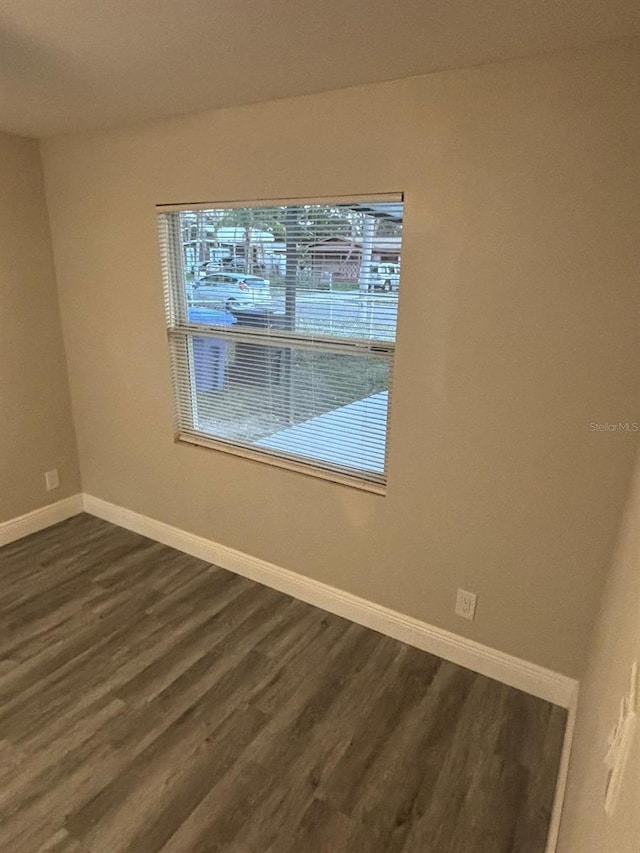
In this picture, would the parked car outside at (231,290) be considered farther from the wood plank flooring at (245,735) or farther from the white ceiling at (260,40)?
the wood plank flooring at (245,735)

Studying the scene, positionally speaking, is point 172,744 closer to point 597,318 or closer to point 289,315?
point 289,315

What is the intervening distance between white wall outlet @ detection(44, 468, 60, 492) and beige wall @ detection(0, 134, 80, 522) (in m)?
0.03

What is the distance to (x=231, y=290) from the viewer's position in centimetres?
258

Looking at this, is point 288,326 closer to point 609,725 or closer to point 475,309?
point 475,309

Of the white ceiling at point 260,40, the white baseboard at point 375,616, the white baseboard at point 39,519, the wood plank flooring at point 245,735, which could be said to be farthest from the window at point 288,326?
the white baseboard at point 39,519

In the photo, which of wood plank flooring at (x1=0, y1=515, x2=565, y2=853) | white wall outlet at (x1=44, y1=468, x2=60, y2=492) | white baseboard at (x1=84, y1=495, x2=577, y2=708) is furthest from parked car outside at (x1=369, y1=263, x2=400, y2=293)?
white wall outlet at (x1=44, y1=468, x2=60, y2=492)

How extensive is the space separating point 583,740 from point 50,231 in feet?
11.2

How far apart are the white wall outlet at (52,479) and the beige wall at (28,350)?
0.10 ft

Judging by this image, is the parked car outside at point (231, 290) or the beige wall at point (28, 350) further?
the beige wall at point (28, 350)

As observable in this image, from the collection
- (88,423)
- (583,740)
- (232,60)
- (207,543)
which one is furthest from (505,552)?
(88,423)

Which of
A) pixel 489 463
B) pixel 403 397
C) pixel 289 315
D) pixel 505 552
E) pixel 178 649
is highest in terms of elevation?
pixel 289 315

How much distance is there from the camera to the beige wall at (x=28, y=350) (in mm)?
2908

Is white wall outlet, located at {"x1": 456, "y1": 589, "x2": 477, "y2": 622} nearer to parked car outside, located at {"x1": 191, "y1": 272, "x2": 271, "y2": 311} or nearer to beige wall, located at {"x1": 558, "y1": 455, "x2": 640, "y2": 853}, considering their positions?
beige wall, located at {"x1": 558, "y1": 455, "x2": 640, "y2": 853}

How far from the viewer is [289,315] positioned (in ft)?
8.00
